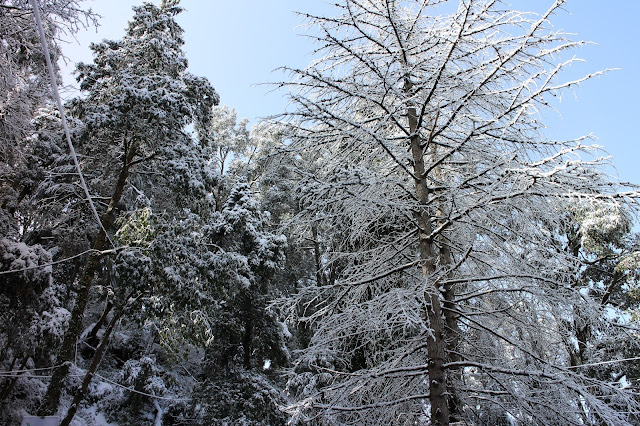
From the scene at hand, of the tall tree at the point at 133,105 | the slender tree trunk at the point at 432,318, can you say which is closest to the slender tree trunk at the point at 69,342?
the tall tree at the point at 133,105

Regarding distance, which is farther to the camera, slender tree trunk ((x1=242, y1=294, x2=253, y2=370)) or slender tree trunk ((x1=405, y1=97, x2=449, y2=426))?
slender tree trunk ((x1=242, y1=294, x2=253, y2=370))

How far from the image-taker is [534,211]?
3424mm

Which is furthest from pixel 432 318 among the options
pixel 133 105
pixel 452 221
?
pixel 133 105

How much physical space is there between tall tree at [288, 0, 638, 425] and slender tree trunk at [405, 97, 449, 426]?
1cm

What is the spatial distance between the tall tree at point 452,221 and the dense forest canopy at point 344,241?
0.11ft

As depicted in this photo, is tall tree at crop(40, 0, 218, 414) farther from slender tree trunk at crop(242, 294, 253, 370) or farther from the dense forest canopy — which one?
slender tree trunk at crop(242, 294, 253, 370)

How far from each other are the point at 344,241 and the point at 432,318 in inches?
59.7

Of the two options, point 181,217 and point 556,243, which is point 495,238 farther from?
point 181,217

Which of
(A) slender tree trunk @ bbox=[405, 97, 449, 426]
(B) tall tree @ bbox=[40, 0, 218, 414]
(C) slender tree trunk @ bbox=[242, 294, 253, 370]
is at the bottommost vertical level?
(C) slender tree trunk @ bbox=[242, 294, 253, 370]

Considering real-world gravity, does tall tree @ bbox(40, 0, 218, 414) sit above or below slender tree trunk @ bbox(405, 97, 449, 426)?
above

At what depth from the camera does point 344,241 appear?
181 inches

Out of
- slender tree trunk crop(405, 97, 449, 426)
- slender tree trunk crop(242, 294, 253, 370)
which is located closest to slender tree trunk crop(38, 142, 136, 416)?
slender tree trunk crop(242, 294, 253, 370)

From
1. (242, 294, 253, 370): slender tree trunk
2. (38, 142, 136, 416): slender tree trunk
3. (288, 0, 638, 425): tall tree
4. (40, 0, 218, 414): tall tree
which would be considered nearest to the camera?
(288, 0, 638, 425): tall tree

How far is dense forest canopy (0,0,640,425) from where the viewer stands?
3.28 meters
